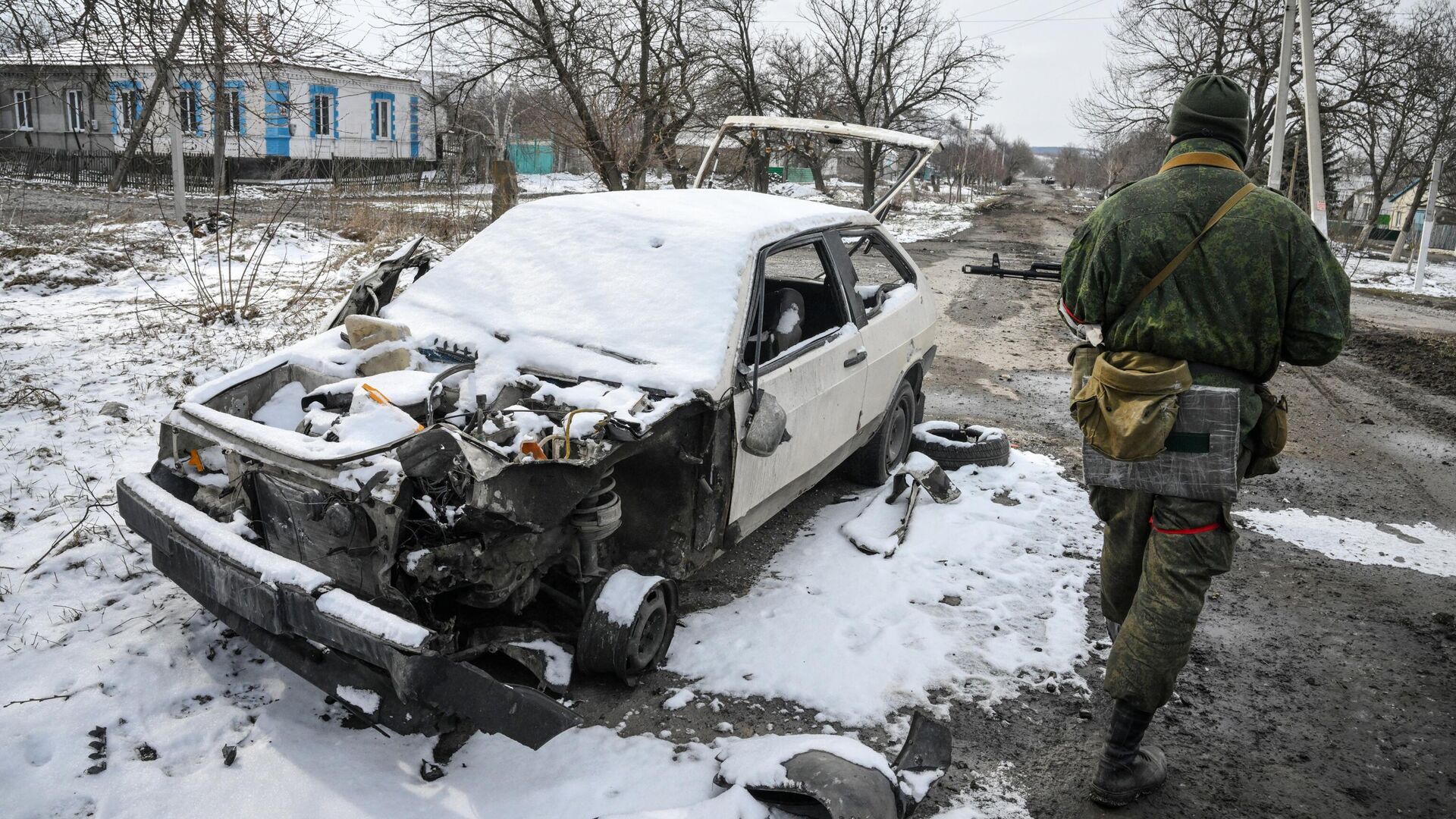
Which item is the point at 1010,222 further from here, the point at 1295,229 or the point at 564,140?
the point at 1295,229

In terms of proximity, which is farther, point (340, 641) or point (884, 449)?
point (884, 449)

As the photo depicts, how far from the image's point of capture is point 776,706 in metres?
3.19

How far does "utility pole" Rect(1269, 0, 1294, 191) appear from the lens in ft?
39.5

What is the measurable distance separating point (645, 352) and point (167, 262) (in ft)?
33.0

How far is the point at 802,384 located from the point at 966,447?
199 centimetres

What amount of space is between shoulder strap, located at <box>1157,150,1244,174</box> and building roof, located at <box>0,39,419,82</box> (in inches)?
263

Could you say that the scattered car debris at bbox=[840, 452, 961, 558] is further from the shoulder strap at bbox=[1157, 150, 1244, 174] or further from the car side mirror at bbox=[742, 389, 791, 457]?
the shoulder strap at bbox=[1157, 150, 1244, 174]

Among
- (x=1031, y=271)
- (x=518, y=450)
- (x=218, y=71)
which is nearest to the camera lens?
(x=518, y=450)

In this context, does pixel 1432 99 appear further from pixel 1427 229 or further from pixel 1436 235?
pixel 1436 235

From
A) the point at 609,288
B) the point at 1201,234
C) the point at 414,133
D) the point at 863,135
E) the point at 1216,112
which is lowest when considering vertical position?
the point at 609,288

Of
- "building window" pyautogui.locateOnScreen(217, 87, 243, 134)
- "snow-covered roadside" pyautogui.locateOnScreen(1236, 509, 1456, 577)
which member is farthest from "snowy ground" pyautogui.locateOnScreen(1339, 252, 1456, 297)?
"building window" pyautogui.locateOnScreen(217, 87, 243, 134)

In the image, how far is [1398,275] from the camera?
2225 centimetres

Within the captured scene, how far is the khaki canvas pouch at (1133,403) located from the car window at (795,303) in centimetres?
129

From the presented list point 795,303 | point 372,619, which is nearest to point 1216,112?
point 795,303
